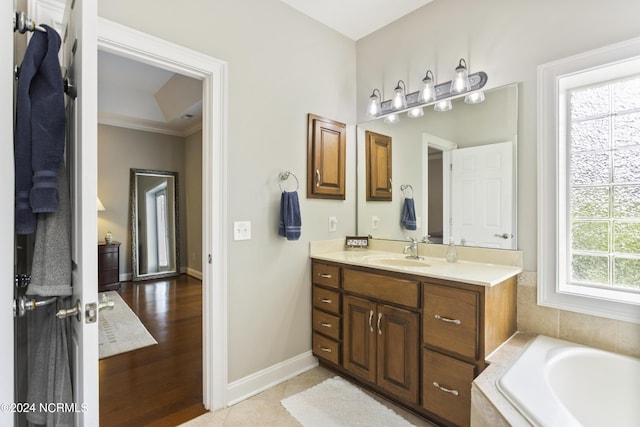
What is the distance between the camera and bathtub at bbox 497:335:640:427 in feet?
4.27

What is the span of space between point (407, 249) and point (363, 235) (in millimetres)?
524

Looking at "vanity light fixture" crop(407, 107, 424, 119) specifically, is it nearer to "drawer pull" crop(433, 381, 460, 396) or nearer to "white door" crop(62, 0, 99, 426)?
"drawer pull" crop(433, 381, 460, 396)

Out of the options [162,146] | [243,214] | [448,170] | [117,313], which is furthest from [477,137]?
[162,146]

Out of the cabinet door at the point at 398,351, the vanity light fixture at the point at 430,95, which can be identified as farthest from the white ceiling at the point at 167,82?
the cabinet door at the point at 398,351

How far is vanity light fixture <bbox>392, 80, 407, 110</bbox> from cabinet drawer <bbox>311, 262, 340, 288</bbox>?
1362 mm

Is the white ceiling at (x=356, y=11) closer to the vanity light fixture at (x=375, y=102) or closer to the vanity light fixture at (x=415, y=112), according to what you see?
the vanity light fixture at (x=375, y=102)

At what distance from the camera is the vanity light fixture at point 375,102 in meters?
2.62

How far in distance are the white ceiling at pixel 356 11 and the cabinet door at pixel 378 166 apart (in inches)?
34.7

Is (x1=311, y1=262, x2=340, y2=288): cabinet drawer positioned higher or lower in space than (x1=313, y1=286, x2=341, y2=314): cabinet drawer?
higher

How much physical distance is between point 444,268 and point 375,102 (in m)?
1.50

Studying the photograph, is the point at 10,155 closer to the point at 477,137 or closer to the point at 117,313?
the point at 477,137

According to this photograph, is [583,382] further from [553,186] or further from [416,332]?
[553,186]

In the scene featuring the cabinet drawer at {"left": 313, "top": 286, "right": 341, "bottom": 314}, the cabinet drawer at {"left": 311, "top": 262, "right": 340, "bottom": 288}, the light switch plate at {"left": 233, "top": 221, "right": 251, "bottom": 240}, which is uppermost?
the light switch plate at {"left": 233, "top": 221, "right": 251, "bottom": 240}

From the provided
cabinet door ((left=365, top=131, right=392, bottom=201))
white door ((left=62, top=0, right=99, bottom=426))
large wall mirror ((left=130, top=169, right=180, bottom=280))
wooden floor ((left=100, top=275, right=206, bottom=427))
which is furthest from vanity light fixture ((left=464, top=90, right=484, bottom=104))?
large wall mirror ((left=130, top=169, right=180, bottom=280))
